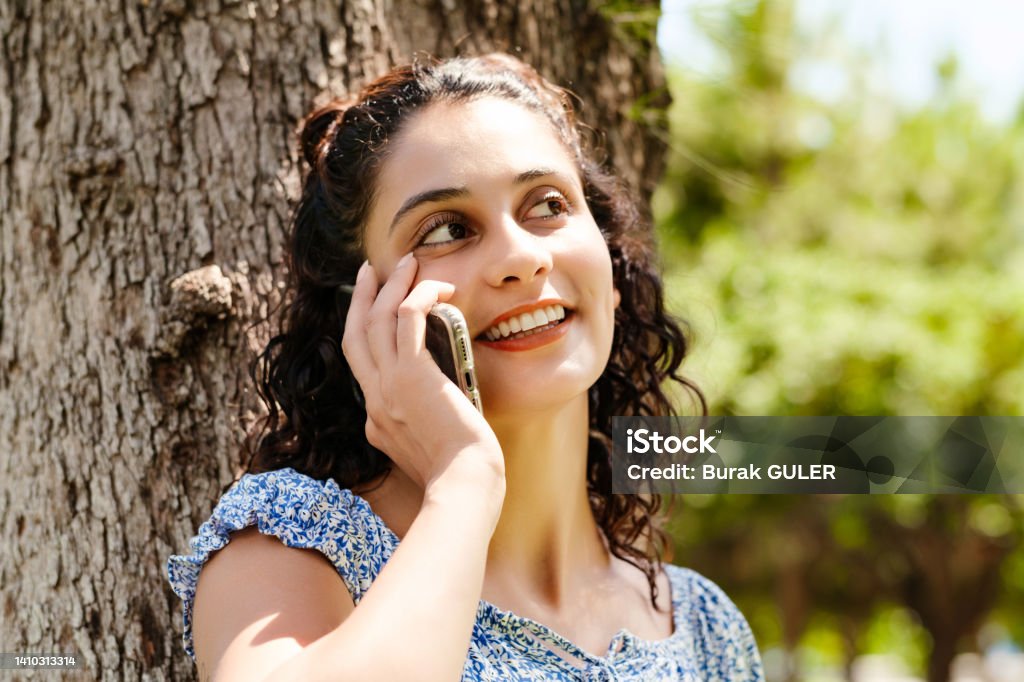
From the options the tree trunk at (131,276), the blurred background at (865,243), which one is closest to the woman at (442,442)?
the tree trunk at (131,276)

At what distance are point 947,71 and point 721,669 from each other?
13.9m

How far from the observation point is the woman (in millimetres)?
1580

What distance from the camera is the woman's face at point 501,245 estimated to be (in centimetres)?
199

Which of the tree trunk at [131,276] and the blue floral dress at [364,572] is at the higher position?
the tree trunk at [131,276]

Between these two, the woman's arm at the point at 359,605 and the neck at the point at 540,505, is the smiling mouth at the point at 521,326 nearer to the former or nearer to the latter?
the neck at the point at 540,505

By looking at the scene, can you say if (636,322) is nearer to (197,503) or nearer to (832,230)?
(197,503)

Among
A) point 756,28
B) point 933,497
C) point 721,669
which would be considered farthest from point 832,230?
point 721,669

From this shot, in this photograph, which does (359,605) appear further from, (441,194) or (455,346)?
(441,194)

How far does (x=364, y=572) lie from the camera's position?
1884 mm

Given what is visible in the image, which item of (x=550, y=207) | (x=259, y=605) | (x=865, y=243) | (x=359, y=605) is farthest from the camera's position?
(x=865, y=243)

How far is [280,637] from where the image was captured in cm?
157

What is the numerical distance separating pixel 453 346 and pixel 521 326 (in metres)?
0.18

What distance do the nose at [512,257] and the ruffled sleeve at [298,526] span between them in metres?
0.51

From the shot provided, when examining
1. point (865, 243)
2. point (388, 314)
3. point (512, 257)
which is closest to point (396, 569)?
point (388, 314)
